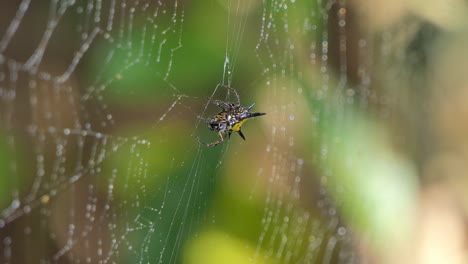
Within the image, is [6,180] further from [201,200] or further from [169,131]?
[201,200]

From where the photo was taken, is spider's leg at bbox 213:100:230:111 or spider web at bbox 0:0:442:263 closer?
spider web at bbox 0:0:442:263

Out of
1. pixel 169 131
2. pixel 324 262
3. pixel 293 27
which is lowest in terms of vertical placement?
pixel 324 262

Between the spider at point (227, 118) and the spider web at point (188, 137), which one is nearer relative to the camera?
the spider web at point (188, 137)

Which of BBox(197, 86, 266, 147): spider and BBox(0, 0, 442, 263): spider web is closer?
BBox(0, 0, 442, 263): spider web

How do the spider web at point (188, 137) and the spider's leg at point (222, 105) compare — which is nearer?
the spider web at point (188, 137)

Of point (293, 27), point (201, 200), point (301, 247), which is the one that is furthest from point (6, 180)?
point (301, 247)

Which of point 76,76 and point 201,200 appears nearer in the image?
point 76,76

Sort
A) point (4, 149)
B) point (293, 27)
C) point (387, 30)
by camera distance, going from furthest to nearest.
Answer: point (387, 30)
point (293, 27)
point (4, 149)

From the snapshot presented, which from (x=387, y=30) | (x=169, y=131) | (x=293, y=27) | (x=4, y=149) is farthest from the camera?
(x=387, y=30)
